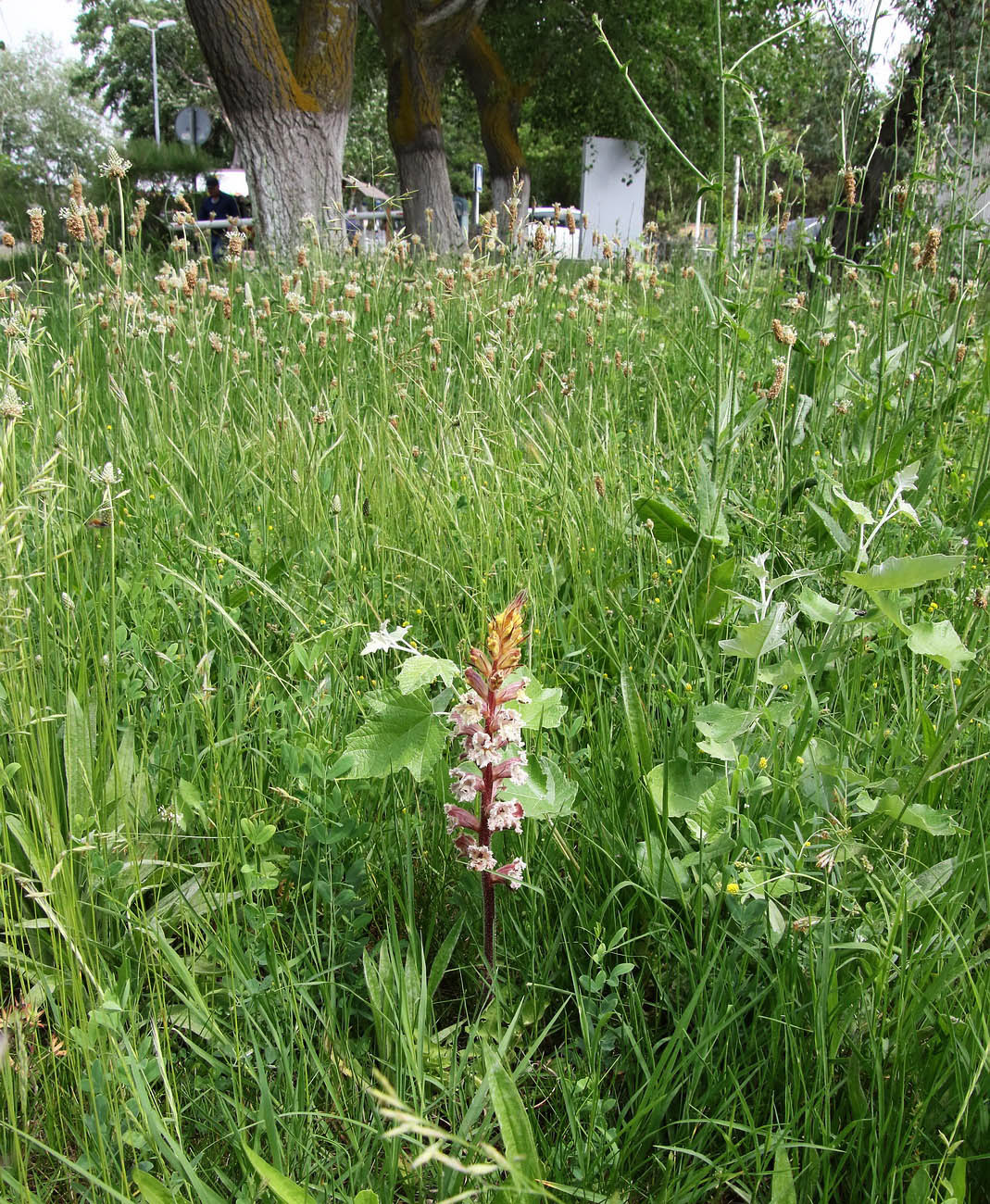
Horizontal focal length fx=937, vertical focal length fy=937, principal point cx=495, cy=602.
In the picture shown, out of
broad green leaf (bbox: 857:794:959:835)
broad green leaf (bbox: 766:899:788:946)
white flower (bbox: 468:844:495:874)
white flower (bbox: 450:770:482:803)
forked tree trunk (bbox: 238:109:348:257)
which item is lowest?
broad green leaf (bbox: 766:899:788:946)

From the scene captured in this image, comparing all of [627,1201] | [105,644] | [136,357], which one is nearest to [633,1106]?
[627,1201]

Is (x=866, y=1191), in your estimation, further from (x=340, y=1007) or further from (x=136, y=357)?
(x=136, y=357)

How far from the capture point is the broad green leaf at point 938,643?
1.41 meters

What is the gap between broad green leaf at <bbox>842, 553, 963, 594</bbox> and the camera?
4.17 feet

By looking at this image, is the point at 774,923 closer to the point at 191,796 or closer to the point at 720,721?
the point at 720,721

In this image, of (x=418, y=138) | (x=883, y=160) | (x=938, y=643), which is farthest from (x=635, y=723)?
(x=418, y=138)

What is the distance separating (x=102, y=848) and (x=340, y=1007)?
0.38m

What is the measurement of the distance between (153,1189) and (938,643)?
124 centimetres

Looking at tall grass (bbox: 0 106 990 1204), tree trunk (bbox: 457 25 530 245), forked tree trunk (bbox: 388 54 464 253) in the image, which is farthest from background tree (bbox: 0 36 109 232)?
tall grass (bbox: 0 106 990 1204)

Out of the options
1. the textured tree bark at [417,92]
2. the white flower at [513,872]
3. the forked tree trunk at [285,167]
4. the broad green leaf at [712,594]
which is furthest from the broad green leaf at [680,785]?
the textured tree bark at [417,92]

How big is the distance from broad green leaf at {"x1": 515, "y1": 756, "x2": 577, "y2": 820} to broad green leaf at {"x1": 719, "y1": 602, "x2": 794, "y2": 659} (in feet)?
0.97

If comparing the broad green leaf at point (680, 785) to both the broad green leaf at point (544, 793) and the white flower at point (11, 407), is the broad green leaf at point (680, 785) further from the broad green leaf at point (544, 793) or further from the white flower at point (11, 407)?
the white flower at point (11, 407)

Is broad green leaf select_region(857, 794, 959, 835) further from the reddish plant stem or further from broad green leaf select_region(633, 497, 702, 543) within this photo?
broad green leaf select_region(633, 497, 702, 543)

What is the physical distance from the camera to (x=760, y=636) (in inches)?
52.1
